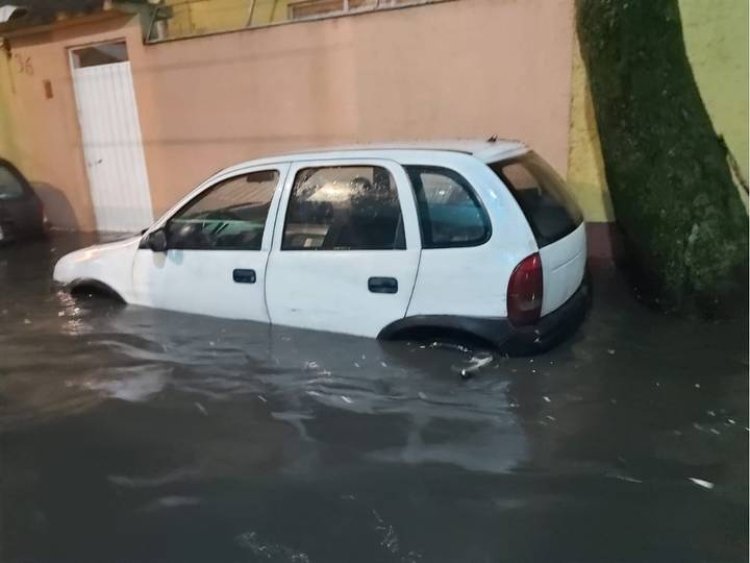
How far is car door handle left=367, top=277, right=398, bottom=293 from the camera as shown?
4.29 metres

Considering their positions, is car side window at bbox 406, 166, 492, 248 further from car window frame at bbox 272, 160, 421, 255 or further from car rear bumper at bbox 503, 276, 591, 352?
car rear bumper at bbox 503, 276, 591, 352

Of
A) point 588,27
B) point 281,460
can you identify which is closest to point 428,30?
point 588,27

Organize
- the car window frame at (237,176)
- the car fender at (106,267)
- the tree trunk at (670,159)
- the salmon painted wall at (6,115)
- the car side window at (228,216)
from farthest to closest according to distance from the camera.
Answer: the salmon painted wall at (6,115)
the car fender at (106,267)
the tree trunk at (670,159)
the car side window at (228,216)
the car window frame at (237,176)

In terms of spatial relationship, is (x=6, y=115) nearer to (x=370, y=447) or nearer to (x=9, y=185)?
(x=9, y=185)

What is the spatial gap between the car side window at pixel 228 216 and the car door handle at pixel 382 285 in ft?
3.04

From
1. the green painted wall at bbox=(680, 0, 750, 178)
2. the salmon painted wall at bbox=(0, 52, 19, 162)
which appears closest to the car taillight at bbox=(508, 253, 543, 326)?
the green painted wall at bbox=(680, 0, 750, 178)

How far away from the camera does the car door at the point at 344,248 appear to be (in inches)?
168

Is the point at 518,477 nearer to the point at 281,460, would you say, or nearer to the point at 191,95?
the point at 281,460

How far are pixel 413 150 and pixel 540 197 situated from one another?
87 cm

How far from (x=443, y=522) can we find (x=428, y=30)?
218 inches

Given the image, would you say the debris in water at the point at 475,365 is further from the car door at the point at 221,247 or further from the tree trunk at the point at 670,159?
the tree trunk at the point at 670,159

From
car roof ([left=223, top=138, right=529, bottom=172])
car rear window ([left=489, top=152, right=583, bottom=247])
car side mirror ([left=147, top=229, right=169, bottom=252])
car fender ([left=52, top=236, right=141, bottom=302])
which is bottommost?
car fender ([left=52, top=236, right=141, bottom=302])

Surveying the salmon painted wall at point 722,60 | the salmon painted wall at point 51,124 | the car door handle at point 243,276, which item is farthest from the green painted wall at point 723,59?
the salmon painted wall at point 51,124

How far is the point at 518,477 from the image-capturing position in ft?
11.1
